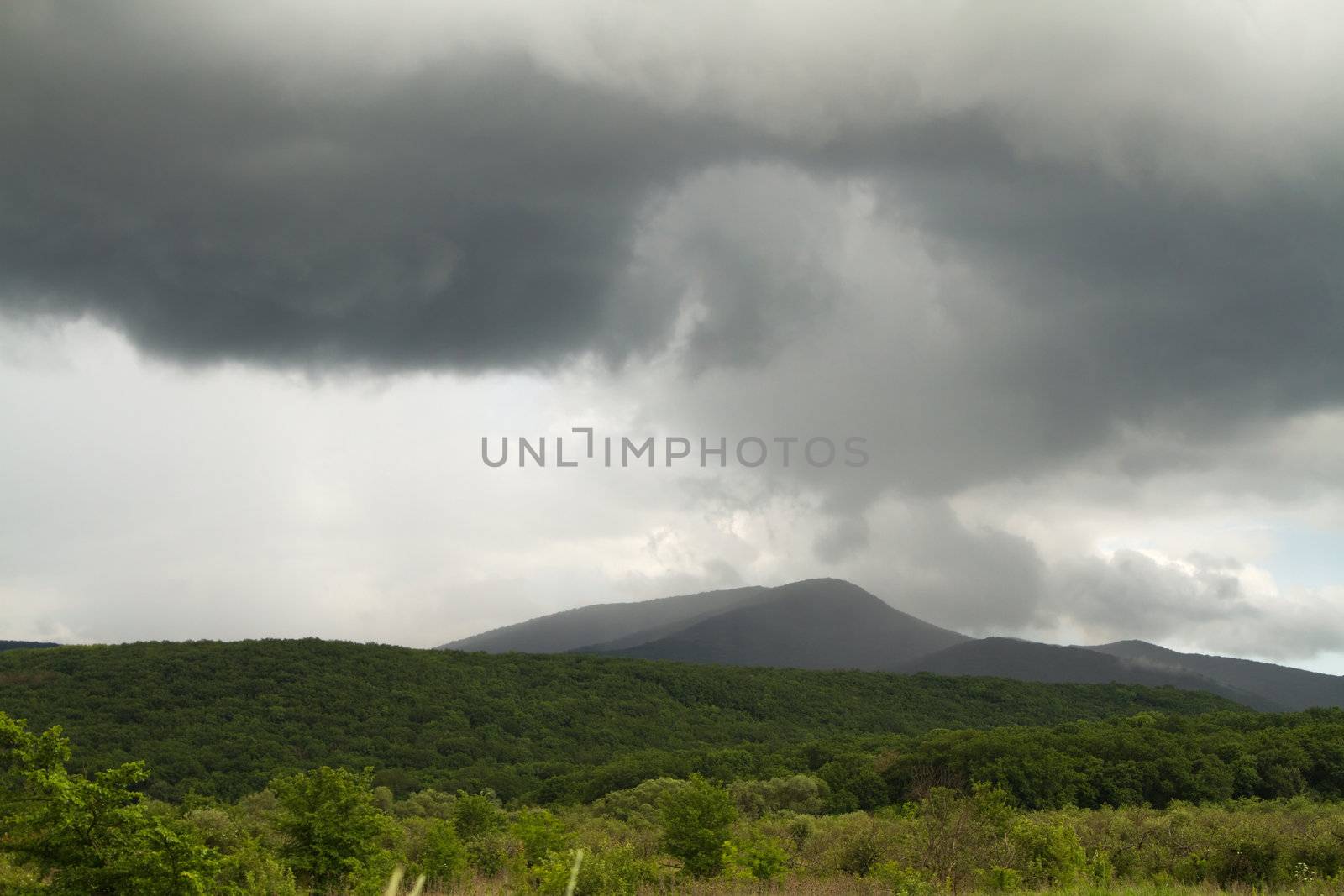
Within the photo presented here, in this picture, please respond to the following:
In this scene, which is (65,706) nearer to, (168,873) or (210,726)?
(210,726)

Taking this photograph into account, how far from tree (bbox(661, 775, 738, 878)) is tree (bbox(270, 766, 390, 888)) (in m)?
7.93

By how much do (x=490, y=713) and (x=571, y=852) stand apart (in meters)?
122

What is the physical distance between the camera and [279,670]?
146750mm

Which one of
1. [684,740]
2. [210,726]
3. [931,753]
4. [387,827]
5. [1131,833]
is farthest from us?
[684,740]

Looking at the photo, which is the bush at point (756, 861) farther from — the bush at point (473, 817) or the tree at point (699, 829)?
the bush at point (473, 817)

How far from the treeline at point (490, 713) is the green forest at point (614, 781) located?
1.82 feet

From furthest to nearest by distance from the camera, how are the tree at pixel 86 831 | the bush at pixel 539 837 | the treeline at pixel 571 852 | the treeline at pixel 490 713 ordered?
the treeline at pixel 490 713, the bush at pixel 539 837, the treeline at pixel 571 852, the tree at pixel 86 831

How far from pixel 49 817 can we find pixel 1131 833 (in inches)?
1182

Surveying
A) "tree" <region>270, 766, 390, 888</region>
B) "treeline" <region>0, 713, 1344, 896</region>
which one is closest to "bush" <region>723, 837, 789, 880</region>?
"treeline" <region>0, 713, 1344, 896</region>

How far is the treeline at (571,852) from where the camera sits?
1404 centimetres

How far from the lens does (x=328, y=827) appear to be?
80.6ft

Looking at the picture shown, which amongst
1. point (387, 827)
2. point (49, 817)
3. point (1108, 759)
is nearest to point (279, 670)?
point (1108, 759)

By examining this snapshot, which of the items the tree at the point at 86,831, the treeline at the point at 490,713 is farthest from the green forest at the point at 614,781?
the treeline at the point at 490,713

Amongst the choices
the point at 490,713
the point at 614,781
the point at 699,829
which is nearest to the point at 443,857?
the point at 699,829
